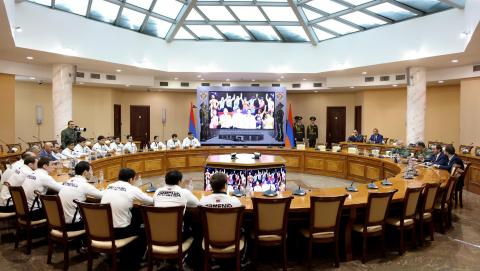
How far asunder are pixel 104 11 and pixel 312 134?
9620 millimetres

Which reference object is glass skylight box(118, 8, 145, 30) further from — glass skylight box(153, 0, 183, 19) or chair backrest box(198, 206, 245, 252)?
chair backrest box(198, 206, 245, 252)

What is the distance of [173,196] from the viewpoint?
11.5 ft

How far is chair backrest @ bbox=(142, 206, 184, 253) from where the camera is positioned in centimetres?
321

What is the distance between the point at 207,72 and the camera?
497 inches

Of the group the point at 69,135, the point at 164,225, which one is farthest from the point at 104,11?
the point at 164,225

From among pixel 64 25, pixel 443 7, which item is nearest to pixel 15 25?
pixel 64 25

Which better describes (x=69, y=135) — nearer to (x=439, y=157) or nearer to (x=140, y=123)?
(x=140, y=123)

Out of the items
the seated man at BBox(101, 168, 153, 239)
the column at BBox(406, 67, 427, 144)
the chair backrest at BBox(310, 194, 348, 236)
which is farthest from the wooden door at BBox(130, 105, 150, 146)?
the chair backrest at BBox(310, 194, 348, 236)

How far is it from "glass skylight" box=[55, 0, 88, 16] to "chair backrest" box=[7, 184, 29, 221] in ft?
21.1

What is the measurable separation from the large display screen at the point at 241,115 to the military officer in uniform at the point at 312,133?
1832 mm

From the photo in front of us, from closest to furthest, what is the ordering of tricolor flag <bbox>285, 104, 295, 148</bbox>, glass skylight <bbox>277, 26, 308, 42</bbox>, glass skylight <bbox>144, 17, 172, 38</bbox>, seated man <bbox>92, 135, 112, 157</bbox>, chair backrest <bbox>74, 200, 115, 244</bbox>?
chair backrest <bbox>74, 200, 115, 244</bbox> < seated man <bbox>92, 135, 112, 157</bbox> < glass skylight <bbox>144, 17, 172, 38</bbox> < glass skylight <bbox>277, 26, 308, 42</bbox> < tricolor flag <bbox>285, 104, 295, 148</bbox>

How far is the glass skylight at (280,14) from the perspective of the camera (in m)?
10.1

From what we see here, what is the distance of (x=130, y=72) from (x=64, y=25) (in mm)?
3792

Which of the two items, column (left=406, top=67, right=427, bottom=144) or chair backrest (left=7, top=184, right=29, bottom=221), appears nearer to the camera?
chair backrest (left=7, top=184, right=29, bottom=221)
